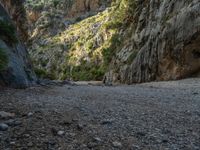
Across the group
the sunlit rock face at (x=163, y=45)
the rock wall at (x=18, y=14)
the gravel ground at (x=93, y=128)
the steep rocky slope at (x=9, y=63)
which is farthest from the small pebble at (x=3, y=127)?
the rock wall at (x=18, y=14)

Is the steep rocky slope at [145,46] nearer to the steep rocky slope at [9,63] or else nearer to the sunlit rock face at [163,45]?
the sunlit rock face at [163,45]

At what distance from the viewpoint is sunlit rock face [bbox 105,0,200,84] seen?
28750 millimetres

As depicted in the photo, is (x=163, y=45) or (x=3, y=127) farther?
(x=163, y=45)

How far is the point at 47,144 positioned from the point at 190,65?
25340mm

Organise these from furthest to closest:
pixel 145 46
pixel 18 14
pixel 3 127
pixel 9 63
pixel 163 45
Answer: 1. pixel 18 14
2. pixel 145 46
3. pixel 163 45
4. pixel 9 63
5. pixel 3 127

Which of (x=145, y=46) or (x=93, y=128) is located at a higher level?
(x=145, y=46)

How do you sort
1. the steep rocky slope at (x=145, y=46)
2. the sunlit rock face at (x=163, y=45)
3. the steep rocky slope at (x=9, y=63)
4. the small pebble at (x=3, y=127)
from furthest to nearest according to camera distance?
1. the steep rocky slope at (x=145, y=46)
2. the sunlit rock face at (x=163, y=45)
3. the steep rocky slope at (x=9, y=63)
4. the small pebble at (x=3, y=127)

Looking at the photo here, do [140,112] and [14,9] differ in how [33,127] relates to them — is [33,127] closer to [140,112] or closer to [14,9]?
[140,112]

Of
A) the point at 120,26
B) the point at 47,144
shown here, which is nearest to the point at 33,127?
the point at 47,144

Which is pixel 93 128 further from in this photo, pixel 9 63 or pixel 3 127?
pixel 9 63

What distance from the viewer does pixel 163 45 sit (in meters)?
32.3

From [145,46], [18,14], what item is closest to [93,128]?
[145,46]

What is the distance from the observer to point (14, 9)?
46.0 meters

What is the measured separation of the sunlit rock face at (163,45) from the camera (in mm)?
28750
